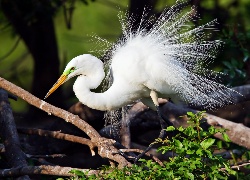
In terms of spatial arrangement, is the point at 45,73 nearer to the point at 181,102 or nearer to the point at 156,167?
the point at 181,102

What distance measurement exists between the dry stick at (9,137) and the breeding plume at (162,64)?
0.54m

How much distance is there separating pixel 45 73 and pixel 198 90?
119 inches

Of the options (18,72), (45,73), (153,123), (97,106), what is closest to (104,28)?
(18,72)

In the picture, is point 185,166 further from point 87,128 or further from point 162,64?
point 162,64

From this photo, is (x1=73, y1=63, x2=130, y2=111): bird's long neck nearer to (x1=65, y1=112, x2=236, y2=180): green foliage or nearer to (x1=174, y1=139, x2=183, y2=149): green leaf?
(x1=65, y1=112, x2=236, y2=180): green foliage

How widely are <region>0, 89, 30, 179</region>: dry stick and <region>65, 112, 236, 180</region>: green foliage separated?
2.37ft

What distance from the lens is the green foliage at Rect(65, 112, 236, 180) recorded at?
3.29 meters

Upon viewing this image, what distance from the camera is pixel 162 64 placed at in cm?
493

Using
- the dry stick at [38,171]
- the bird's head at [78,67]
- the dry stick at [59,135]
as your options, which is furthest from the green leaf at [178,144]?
the bird's head at [78,67]

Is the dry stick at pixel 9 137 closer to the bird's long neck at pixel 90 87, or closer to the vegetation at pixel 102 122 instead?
the vegetation at pixel 102 122

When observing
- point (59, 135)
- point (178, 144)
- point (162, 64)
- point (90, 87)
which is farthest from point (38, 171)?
point (162, 64)

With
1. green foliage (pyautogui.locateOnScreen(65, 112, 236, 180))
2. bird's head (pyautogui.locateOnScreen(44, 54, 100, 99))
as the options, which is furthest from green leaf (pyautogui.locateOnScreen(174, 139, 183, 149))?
bird's head (pyautogui.locateOnScreen(44, 54, 100, 99))

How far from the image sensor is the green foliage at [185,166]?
3.29 metres

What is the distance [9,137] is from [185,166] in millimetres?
1415
